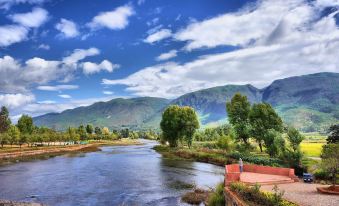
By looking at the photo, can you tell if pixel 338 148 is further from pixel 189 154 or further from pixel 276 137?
pixel 189 154

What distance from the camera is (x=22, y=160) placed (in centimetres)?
9925

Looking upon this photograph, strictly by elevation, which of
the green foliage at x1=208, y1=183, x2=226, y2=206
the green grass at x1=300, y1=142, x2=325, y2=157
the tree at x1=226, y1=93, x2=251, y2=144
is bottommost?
the green grass at x1=300, y1=142, x2=325, y2=157

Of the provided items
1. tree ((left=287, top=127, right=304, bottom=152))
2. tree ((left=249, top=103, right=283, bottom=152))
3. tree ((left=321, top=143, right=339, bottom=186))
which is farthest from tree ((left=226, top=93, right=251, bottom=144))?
tree ((left=321, top=143, right=339, bottom=186))

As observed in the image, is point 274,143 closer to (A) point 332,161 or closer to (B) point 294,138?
(B) point 294,138

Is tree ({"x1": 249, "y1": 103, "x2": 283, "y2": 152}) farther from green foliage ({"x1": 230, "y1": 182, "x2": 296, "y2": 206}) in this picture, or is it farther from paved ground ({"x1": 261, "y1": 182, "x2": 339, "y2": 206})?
green foliage ({"x1": 230, "y1": 182, "x2": 296, "y2": 206})

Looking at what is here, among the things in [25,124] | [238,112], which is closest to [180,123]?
[238,112]

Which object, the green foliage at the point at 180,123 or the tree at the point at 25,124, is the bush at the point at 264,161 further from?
the tree at the point at 25,124

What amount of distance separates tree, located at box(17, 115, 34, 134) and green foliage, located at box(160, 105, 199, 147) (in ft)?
293

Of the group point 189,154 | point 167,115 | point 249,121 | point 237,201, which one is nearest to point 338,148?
point 237,201

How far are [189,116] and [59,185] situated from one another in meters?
74.4

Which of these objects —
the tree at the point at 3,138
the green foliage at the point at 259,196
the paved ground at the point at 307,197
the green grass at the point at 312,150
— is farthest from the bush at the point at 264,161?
the tree at the point at 3,138

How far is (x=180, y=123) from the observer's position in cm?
12488

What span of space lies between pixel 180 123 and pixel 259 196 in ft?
334

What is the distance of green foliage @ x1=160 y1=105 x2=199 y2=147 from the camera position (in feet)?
402
